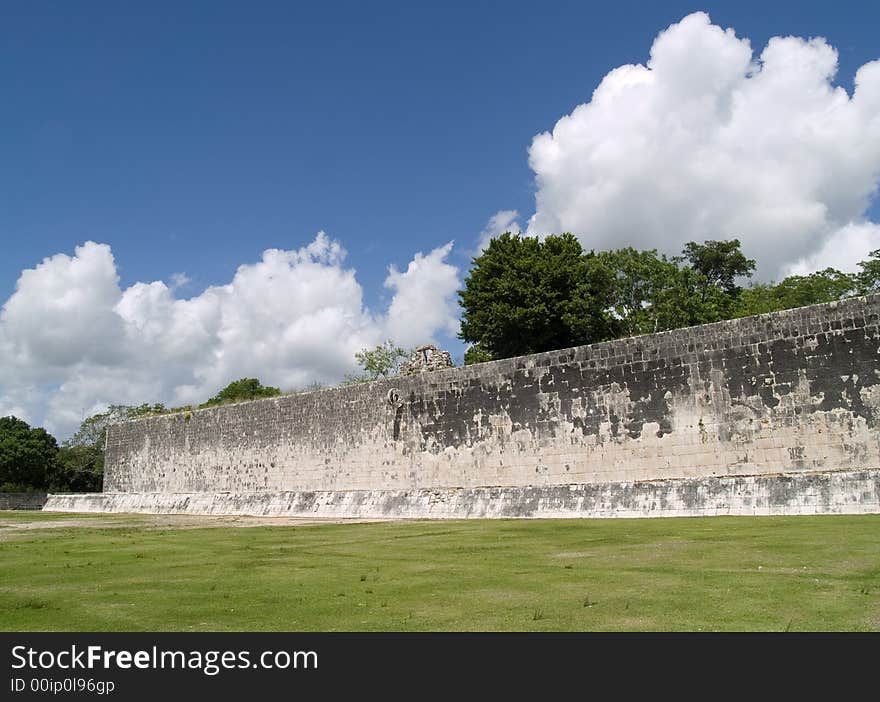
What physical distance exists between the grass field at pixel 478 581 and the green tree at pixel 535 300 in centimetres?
2050

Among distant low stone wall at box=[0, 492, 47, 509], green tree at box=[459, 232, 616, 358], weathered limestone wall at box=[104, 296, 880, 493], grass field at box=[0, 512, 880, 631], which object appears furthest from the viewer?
distant low stone wall at box=[0, 492, 47, 509]

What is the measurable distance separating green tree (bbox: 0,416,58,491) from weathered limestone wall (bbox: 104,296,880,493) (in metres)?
25.9

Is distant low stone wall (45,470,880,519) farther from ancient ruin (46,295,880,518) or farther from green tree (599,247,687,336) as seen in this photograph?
green tree (599,247,687,336)

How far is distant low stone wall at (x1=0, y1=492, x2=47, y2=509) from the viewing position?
3666 centimetres

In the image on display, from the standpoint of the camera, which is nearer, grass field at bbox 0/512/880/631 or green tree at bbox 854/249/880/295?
grass field at bbox 0/512/880/631

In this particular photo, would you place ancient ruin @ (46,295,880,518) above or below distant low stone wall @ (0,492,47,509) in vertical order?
above

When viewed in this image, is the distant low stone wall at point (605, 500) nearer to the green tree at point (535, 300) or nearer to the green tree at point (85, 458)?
the green tree at point (535, 300)

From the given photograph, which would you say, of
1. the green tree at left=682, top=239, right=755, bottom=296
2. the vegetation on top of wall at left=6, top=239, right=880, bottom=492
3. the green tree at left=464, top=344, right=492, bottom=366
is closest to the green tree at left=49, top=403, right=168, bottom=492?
the vegetation on top of wall at left=6, top=239, right=880, bottom=492

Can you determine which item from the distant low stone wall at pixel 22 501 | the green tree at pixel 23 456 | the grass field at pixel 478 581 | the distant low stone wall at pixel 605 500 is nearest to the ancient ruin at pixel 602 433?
the distant low stone wall at pixel 605 500

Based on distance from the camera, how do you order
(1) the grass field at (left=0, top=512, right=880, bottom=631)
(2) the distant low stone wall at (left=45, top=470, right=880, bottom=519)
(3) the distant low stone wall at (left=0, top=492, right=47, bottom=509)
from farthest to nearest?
(3) the distant low stone wall at (left=0, top=492, right=47, bottom=509) → (2) the distant low stone wall at (left=45, top=470, right=880, bottom=519) → (1) the grass field at (left=0, top=512, right=880, bottom=631)

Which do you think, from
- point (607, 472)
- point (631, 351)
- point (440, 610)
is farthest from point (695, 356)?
point (440, 610)

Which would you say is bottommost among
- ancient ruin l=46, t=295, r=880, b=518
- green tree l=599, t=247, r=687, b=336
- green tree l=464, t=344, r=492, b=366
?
ancient ruin l=46, t=295, r=880, b=518

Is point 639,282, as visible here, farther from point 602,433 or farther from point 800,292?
point 602,433

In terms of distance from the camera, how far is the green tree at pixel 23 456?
1809 inches
